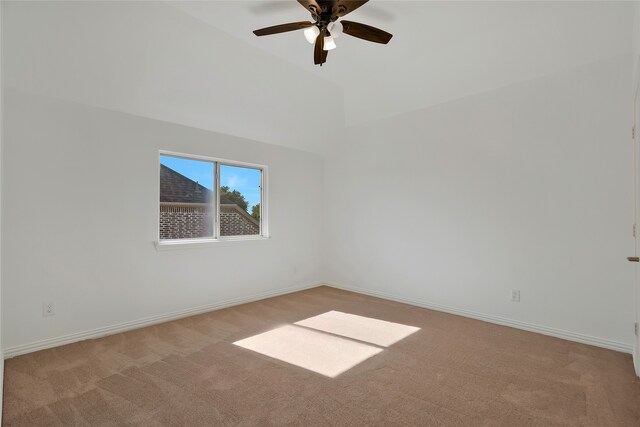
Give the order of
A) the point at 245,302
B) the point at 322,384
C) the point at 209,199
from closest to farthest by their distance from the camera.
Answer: the point at 322,384 < the point at 209,199 < the point at 245,302

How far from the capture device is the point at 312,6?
2.09 m

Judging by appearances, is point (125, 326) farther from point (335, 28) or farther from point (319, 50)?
→ point (335, 28)

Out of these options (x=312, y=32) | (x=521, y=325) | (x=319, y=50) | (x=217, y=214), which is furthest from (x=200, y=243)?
(x=521, y=325)

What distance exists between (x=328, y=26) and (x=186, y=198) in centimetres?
260

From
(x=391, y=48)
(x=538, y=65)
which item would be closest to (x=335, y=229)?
(x=391, y=48)

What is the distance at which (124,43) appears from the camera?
2.59 meters

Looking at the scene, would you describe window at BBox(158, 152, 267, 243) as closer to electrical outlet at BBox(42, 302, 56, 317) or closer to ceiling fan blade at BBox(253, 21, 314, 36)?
electrical outlet at BBox(42, 302, 56, 317)

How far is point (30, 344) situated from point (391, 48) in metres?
4.14

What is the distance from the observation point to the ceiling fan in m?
2.10

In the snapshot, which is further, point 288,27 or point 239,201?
point 239,201

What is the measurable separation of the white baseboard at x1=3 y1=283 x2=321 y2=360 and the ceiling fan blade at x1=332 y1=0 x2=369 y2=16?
3357mm

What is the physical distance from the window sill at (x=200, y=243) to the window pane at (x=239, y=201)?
148mm

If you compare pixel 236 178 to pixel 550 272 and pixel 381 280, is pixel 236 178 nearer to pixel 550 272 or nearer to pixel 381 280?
pixel 381 280

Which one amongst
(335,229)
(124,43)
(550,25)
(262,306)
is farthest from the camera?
(335,229)
